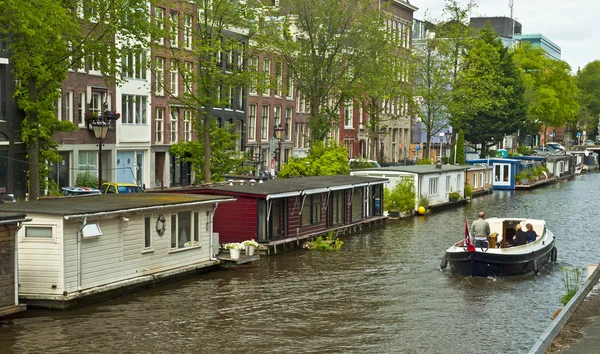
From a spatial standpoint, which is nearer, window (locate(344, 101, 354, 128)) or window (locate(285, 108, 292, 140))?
window (locate(285, 108, 292, 140))

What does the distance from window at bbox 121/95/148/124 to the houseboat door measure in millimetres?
41057

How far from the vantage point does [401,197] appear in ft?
198

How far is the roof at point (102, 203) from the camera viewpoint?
27.2m

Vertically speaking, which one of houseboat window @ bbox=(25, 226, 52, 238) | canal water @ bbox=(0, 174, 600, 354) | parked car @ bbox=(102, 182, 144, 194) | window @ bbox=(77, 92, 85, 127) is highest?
window @ bbox=(77, 92, 85, 127)

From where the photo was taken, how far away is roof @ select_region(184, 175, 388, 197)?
39.3 m

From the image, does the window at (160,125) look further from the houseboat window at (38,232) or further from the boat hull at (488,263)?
the houseboat window at (38,232)

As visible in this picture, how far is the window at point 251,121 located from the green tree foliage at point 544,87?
56858 millimetres

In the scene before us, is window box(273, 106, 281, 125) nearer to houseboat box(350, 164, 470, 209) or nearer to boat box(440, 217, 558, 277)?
houseboat box(350, 164, 470, 209)

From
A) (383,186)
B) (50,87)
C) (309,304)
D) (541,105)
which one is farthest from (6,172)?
(541,105)

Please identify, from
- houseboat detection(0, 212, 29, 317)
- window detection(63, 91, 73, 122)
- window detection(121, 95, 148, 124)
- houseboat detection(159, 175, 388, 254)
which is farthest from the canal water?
window detection(121, 95, 148, 124)

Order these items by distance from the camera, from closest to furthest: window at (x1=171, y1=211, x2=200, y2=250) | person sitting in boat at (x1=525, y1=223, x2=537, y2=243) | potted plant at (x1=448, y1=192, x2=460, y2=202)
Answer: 1. window at (x1=171, y1=211, x2=200, y2=250)
2. person sitting in boat at (x1=525, y1=223, x2=537, y2=243)
3. potted plant at (x1=448, y1=192, x2=460, y2=202)

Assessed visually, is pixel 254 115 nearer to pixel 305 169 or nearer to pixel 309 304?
pixel 305 169

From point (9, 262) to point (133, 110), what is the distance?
130 ft

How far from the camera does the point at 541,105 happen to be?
436ft
